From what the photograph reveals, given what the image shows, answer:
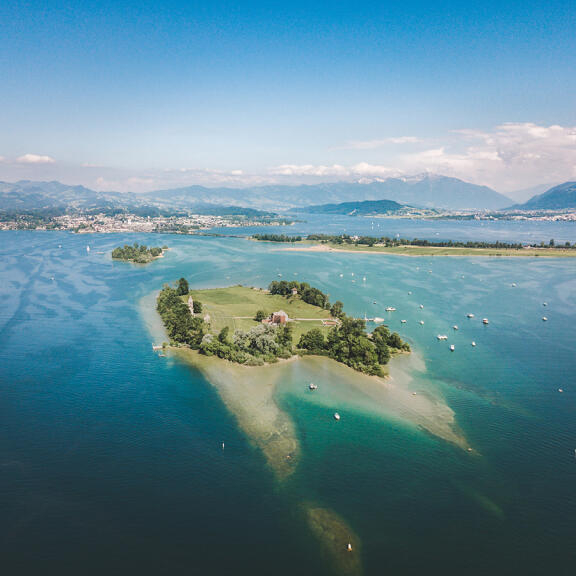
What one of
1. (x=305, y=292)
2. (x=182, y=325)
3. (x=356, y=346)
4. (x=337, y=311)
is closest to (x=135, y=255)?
(x=305, y=292)

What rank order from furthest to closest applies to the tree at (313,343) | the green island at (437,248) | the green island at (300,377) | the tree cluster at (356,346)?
the green island at (437,248)
the tree at (313,343)
the tree cluster at (356,346)
the green island at (300,377)

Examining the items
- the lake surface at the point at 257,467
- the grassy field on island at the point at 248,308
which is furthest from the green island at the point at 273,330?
the lake surface at the point at 257,467

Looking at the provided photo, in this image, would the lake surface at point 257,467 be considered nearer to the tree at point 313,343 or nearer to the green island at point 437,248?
the tree at point 313,343

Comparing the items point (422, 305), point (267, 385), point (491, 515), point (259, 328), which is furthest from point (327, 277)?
point (491, 515)

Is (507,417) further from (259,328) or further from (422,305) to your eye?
(422,305)

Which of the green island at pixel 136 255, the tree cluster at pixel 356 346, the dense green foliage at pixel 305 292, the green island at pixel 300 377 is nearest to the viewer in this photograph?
the green island at pixel 300 377

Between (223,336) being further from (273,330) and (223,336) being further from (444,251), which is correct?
(444,251)

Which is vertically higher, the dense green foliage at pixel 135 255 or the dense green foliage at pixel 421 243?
the dense green foliage at pixel 421 243

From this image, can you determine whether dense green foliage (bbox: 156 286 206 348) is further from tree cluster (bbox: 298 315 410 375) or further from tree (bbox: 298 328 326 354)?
tree cluster (bbox: 298 315 410 375)
